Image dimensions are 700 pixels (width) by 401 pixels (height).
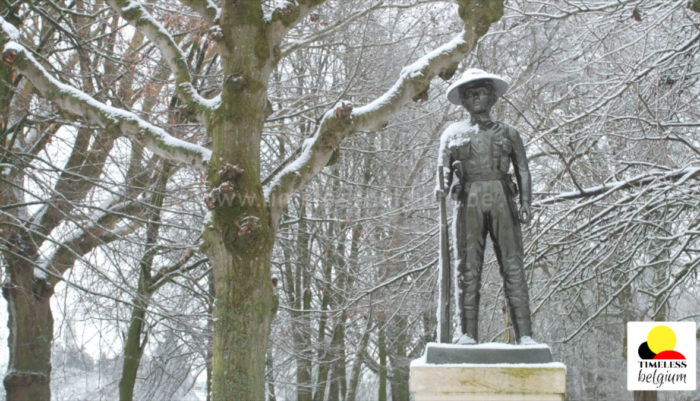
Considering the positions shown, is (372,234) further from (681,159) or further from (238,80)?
(238,80)

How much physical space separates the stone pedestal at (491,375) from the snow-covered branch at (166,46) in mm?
3463

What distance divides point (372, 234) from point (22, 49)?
820 cm

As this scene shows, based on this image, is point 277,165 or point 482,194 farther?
point 277,165

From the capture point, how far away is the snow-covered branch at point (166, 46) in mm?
6957

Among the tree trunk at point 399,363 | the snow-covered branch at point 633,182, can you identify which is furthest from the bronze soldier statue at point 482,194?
the tree trunk at point 399,363

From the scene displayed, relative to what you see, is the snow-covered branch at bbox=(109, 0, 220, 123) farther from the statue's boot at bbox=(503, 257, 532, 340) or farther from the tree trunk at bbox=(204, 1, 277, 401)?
the statue's boot at bbox=(503, 257, 532, 340)

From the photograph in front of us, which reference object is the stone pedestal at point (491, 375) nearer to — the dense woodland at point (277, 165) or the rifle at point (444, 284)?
the rifle at point (444, 284)

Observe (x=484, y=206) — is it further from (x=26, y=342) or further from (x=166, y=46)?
(x=26, y=342)

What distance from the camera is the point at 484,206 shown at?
548 centimetres

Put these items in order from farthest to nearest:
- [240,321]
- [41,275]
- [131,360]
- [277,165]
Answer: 1. [277,165]
2. [131,360]
3. [41,275]
4. [240,321]

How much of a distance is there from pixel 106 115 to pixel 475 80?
11.4 feet

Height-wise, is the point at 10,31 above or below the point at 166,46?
above

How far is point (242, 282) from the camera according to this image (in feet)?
20.4

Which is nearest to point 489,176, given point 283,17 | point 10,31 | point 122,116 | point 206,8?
point 283,17
